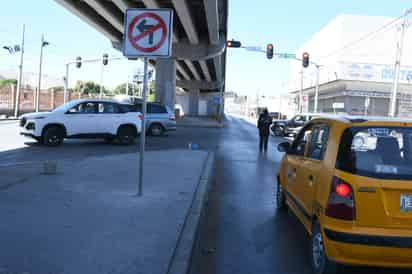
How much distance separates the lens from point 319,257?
172 inches

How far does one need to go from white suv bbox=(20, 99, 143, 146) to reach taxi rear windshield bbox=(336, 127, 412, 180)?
41.3 feet

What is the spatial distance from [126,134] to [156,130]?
621 cm

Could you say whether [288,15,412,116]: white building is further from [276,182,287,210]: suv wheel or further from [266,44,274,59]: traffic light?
[276,182,287,210]: suv wheel

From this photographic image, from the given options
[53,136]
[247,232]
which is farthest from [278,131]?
[247,232]

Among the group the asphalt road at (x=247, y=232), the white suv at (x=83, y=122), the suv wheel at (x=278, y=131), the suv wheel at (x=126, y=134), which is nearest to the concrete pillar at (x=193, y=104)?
the suv wheel at (x=278, y=131)

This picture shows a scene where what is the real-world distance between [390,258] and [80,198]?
4.73 m

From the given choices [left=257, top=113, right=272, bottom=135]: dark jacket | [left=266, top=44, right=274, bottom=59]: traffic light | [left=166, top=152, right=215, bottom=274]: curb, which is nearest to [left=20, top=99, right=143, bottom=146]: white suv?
[left=257, top=113, right=272, bottom=135]: dark jacket

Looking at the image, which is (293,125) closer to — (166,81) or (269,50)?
(269,50)

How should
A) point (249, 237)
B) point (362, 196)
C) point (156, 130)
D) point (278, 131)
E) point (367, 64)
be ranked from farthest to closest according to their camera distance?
1. point (367, 64)
2. point (278, 131)
3. point (156, 130)
4. point (249, 237)
5. point (362, 196)

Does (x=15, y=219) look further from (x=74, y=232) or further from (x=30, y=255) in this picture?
(x=30, y=255)

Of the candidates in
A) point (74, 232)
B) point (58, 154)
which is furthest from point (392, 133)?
point (58, 154)

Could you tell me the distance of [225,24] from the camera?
3284 cm

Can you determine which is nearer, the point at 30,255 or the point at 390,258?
the point at 390,258

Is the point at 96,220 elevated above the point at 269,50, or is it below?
below
